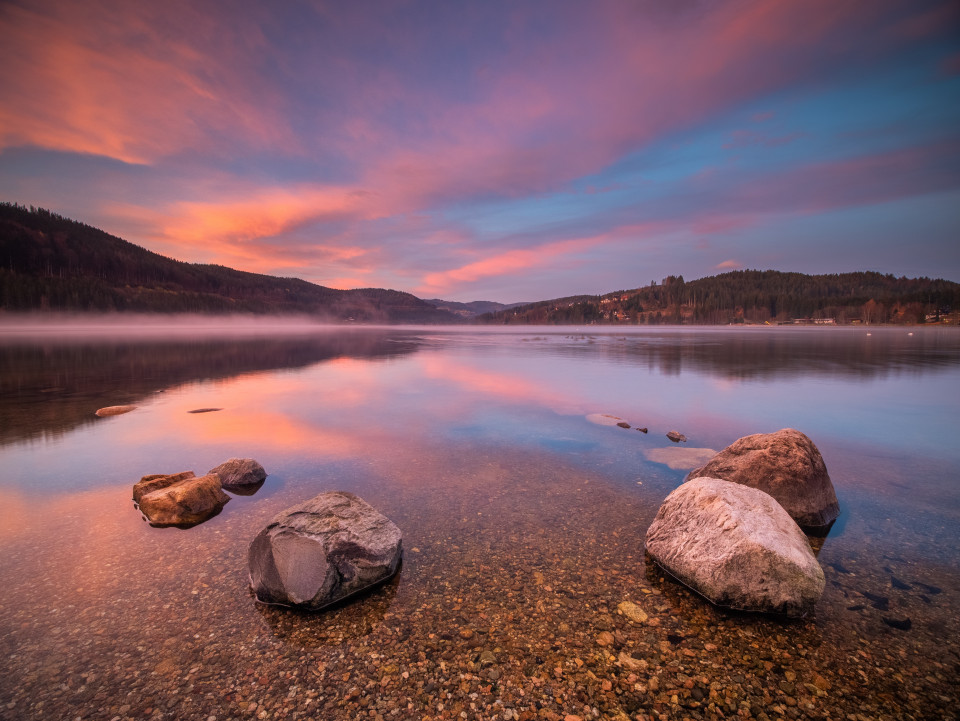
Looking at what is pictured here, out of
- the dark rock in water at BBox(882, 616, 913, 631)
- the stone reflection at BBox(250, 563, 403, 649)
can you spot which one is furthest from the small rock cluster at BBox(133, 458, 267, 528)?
the dark rock in water at BBox(882, 616, 913, 631)

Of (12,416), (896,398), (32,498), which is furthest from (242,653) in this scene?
(896,398)

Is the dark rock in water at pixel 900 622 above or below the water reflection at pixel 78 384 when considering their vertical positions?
below

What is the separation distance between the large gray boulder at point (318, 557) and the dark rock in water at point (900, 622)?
7.41m

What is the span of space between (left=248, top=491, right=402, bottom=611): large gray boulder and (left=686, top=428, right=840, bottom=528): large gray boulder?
7.98 metres

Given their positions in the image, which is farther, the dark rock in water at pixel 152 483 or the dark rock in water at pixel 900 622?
the dark rock in water at pixel 152 483

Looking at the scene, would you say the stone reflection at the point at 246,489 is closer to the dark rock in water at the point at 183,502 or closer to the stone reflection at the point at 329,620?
the dark rock in water at the point at 183,502

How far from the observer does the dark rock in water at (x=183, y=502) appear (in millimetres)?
8781

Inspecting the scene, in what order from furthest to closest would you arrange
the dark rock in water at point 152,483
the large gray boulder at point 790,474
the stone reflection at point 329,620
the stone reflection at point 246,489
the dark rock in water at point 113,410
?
the dark rock in water at point 113,410, the stone reflection at point 246,489, the dark rock in water at point 152,483, the large gray boulder at point 790,474, the stone reflection at point 329,620

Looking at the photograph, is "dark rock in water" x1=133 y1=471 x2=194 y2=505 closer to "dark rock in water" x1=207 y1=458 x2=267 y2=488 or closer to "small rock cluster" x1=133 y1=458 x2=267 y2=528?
"small rock cluster" x1=133 y1=458 x2=267 y2=528

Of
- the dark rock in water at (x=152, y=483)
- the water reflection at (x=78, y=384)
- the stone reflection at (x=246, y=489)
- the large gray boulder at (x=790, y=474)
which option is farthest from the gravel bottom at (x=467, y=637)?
the water reflection at (x=78, y=384)

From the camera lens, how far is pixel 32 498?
32.5 ft

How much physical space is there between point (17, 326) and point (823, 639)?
266 meters

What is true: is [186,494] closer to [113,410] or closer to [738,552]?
[738,552]

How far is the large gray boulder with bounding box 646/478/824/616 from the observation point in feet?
19.8
